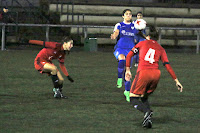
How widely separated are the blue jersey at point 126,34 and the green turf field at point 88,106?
3.60 feet

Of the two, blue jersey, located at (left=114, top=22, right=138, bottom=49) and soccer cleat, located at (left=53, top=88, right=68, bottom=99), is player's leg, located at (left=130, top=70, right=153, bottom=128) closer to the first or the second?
soccer cleat, located at (left=53, top=88, right=68, bottom=99)

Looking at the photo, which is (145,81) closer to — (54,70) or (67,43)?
(67,43)

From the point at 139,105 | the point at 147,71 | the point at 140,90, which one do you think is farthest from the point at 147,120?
the point at 147,71

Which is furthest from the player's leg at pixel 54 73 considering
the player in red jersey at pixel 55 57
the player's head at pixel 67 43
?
the player's head at pixel 67 43

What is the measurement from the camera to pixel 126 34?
426 inches

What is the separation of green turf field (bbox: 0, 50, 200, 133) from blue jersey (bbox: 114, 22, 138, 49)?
110cm

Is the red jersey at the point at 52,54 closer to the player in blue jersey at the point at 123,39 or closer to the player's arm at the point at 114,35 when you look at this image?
the player's arm at the point at 114,35

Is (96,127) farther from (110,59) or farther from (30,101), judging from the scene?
(110,59)

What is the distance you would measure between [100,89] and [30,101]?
249 cm

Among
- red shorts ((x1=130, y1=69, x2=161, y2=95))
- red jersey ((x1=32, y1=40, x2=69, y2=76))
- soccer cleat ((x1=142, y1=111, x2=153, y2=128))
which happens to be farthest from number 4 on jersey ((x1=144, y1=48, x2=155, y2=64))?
red jersey ((x1=32, y1=40, x2=69, y2=76))

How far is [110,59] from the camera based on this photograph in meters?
20.8

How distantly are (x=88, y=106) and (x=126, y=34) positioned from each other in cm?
212

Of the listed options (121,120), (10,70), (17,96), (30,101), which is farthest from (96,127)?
(10,70)

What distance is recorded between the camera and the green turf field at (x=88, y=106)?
741 centimetres
